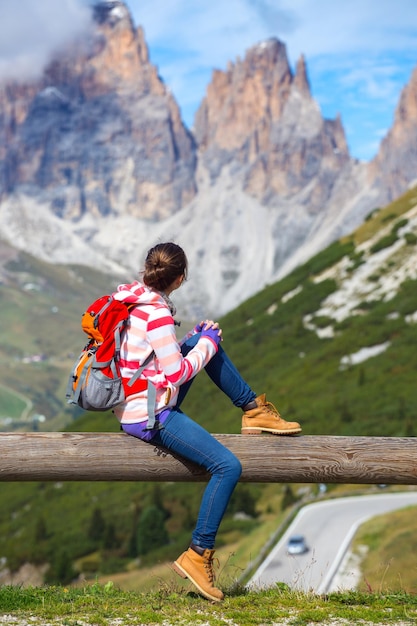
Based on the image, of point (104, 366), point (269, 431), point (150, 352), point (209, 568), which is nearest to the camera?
point (104, 366)

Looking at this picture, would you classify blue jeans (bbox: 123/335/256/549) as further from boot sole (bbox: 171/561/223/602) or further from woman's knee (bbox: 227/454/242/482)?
boot sole (bbox: 171/561/223/602)

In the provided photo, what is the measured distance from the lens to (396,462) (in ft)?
27.3

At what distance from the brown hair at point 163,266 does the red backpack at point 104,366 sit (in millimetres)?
392

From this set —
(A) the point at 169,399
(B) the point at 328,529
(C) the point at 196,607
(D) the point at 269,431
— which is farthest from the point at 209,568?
(B) the point at 328,529

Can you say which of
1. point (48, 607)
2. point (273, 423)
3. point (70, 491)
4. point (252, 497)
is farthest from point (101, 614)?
point (70, 491)

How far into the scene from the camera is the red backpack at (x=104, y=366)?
760cm

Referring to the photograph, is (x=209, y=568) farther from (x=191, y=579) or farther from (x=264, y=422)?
(x=264, y=422)

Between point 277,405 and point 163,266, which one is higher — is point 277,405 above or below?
below

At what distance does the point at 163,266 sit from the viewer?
26.3 feet

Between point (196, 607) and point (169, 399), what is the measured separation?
6.74ft

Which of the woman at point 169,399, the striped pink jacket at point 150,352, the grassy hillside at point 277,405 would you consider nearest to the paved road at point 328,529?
the grassy hillside at point 277,405

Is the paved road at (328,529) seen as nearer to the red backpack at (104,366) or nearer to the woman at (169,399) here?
the woman at (169,399)

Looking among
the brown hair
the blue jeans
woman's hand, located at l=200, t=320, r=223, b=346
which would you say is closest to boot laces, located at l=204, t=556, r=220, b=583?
the blue jeans

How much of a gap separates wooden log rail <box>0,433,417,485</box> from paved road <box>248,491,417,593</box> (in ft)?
89.3
